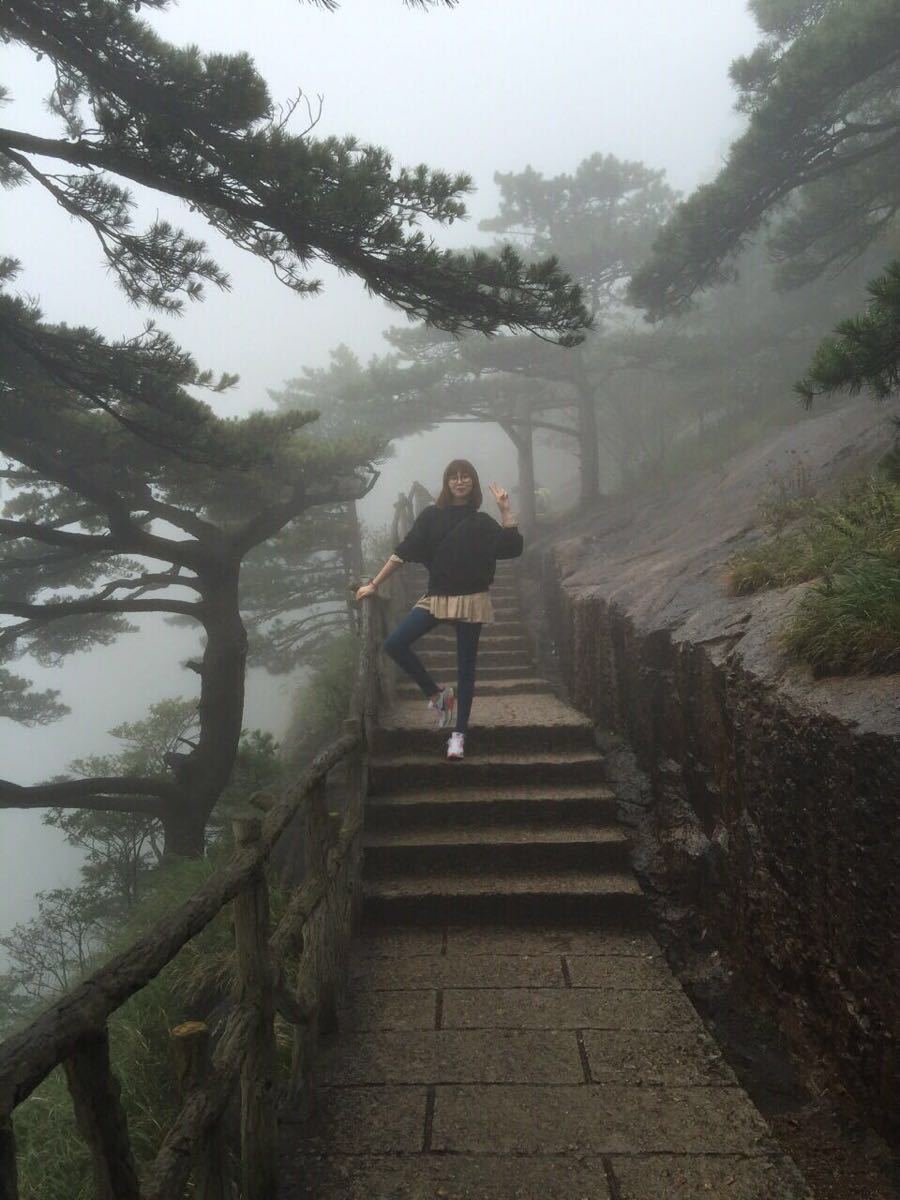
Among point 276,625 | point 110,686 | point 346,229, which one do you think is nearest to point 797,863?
point 346,229

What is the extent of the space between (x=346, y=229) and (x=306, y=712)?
10.9m

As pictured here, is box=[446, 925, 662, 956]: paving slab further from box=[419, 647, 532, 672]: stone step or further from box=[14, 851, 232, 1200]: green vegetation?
box=[419, 647, 532, 672]: stone step

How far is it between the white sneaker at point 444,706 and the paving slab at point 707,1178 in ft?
11.3

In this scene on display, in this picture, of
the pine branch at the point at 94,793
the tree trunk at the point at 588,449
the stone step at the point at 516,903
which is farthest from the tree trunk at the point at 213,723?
the tree trunk at the point at 588,449

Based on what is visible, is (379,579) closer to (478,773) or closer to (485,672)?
(478,773)

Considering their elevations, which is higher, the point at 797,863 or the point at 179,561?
the point at 179,561

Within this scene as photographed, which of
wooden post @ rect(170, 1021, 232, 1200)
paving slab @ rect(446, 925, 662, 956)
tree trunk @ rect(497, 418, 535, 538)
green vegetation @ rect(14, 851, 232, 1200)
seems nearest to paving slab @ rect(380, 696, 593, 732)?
paving slab @ rect(446, 925, 662, 956)

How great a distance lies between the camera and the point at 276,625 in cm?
1592

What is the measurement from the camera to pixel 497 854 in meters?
4.68

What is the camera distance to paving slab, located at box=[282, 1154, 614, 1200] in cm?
241

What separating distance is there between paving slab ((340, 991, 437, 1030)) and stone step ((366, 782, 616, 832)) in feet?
4.67

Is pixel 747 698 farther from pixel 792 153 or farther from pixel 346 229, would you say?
pixel 792 153

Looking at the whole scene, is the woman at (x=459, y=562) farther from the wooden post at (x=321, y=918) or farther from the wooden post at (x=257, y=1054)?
the wooden post at (x=257, y=1054)

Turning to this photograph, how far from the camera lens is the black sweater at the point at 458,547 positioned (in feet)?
17.3
